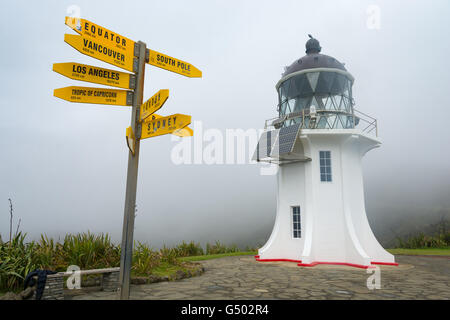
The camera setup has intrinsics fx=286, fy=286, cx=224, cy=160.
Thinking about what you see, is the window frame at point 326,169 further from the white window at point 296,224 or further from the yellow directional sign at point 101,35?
the yellow directional sign at point 101,35

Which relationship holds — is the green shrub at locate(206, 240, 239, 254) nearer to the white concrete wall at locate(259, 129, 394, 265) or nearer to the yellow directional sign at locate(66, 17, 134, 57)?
the white concrete wall at locate(259, 129, 394, 265)

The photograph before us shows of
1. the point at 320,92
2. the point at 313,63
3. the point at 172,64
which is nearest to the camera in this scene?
the point at 172,64

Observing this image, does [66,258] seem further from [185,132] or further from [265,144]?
[265,144]

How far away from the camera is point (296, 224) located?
11.7 meters

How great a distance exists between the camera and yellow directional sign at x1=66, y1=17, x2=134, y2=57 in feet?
12.7

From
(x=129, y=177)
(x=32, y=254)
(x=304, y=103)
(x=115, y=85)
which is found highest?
(x=304, y=103)

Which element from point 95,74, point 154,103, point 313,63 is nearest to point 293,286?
point 154,103

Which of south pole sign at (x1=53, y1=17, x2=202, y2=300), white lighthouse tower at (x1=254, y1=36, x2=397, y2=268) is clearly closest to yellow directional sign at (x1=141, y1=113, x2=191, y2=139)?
south pole sign at (x1=53, y1=17, x2=202, y2=300)

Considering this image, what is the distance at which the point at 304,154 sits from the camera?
1180cm

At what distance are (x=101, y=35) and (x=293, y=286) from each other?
621cm

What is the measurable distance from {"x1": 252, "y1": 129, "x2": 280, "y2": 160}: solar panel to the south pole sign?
25.2 feet
